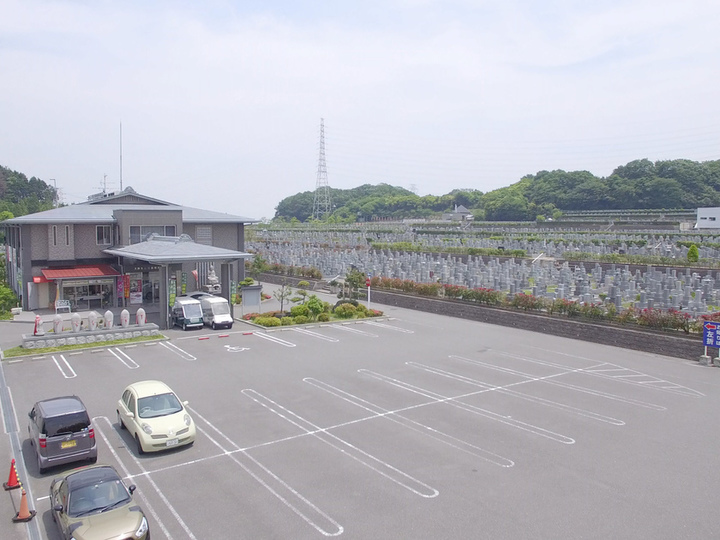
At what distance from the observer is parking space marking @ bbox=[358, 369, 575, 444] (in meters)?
11.6

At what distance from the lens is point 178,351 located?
18531 millimetres

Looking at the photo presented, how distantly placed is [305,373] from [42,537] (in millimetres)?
8868

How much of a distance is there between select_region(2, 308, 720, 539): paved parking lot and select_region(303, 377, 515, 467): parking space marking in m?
0.05

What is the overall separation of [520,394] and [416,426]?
379cm

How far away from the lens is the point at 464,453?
10.7 m

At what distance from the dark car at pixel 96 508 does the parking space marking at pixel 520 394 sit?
9.67 meters

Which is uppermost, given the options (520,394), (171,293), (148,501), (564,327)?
(171,293)

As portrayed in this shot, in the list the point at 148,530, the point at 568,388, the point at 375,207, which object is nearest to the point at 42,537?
the point at 148,530

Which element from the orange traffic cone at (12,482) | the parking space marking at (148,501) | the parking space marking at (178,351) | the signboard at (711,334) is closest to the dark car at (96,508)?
the parking space marking at (148,501)

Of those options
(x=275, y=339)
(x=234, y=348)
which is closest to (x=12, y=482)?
(x=234, y=348)

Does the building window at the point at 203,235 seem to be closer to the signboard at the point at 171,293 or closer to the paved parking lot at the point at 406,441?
the signboard at the point at 171,293

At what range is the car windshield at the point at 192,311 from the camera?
72.5ft

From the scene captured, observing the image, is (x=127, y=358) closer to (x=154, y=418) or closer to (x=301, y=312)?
(x=154, y=418)

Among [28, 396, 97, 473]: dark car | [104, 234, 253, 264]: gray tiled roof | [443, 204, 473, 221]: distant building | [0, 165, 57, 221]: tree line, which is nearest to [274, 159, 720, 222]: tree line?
[443, 204, 473, 221]: distant building
